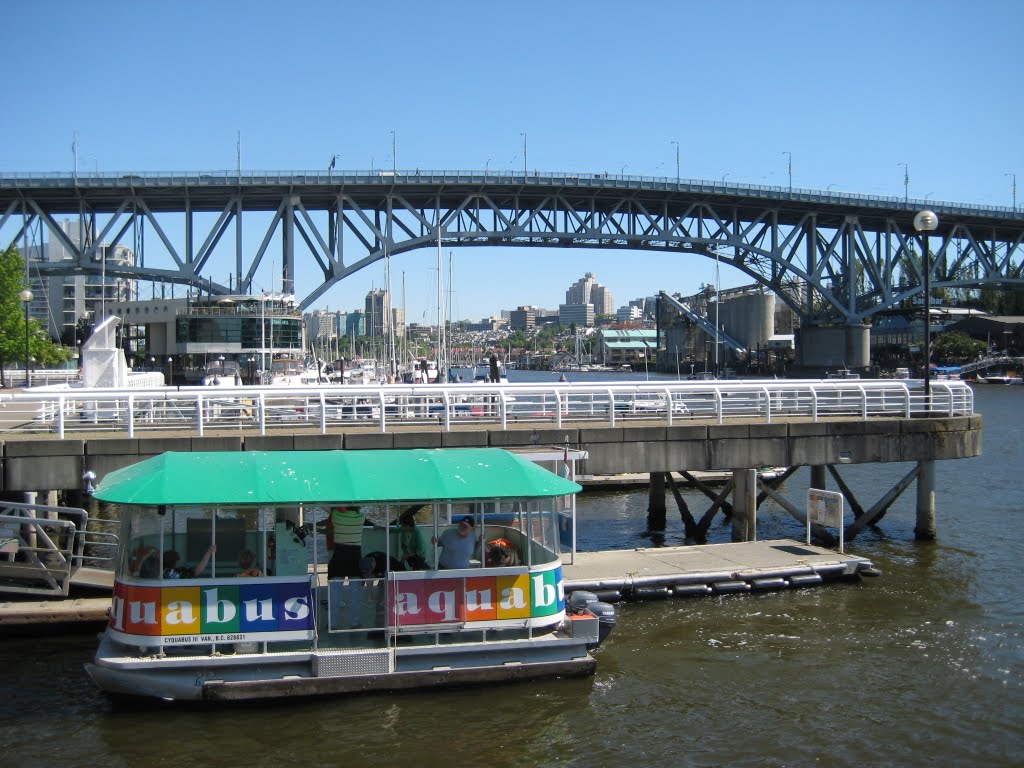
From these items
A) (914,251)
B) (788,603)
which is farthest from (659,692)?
(914,251)

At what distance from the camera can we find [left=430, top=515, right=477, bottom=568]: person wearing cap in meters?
15.5

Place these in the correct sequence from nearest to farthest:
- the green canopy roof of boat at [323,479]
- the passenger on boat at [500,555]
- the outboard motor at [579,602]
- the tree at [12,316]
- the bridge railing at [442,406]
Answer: the green canopy roof of boat at [323,479] < the passenger on boat at [500,555] < the outboard motor at [579,602] < the bridge railing at [442,406] < the tree at [12,316]

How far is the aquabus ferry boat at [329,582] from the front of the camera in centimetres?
1447

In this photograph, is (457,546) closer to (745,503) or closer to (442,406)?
(442,406)

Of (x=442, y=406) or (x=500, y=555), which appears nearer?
(x=500, y=555)

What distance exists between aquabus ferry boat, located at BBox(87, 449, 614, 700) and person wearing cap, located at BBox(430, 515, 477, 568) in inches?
0.9

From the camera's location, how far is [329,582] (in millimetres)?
14992

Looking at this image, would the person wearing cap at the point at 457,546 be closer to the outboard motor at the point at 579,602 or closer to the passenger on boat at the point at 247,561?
the outboard motor at the point at 579,602

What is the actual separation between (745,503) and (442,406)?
330 inches

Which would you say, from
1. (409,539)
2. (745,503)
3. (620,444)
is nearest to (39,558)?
(409,539)

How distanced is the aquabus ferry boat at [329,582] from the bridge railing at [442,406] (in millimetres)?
6648

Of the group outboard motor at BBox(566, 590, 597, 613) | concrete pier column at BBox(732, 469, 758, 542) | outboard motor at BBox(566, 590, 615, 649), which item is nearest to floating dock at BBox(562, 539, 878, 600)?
concrete pier column at BBox(732, 469, 758, 542)

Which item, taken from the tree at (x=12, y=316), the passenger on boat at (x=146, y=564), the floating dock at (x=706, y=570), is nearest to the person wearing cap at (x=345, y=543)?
the passenger on boat at (x=146, y=564)

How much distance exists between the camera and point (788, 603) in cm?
2108
